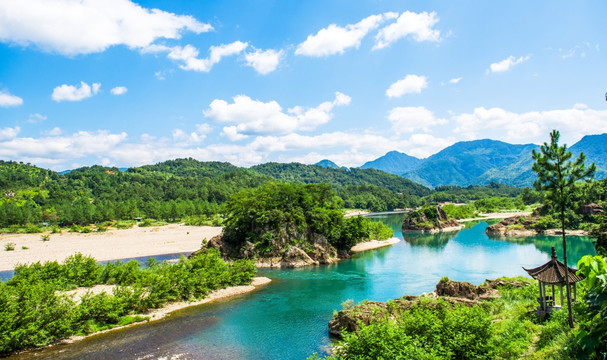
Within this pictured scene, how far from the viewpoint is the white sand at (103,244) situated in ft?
210

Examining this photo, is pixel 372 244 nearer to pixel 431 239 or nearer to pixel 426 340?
pixel 431 239

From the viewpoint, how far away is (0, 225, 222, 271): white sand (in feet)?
210

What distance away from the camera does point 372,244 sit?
76.3 meters

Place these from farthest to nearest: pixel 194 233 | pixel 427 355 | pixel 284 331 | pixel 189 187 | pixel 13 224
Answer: pixel 189 187 < pixel 13 224 < pixel 194 233 < pixel 284 331 < pixel 427 355

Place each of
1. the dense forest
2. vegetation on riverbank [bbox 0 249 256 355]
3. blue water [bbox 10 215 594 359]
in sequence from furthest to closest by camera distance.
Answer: the dense forest, blue water [bbox 10 215 594 359], vegetation on riverbank [bbox 0 249 256 355]

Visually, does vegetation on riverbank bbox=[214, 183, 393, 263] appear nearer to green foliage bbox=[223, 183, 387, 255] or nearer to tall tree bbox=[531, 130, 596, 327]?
green foliage bbox=[223, 183, 387, 255]

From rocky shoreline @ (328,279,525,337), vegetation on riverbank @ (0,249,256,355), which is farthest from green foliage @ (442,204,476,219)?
vegetation on riverbank @ (0,249,256,355)

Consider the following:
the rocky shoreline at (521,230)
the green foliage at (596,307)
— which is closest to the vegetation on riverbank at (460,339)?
the green foliage at (596,307)

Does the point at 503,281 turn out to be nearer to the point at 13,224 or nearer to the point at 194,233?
the point at 194,233

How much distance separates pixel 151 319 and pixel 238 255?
25.9 m

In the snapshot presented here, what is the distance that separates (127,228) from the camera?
111 metres

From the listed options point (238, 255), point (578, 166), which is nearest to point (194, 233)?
point (238, 255)

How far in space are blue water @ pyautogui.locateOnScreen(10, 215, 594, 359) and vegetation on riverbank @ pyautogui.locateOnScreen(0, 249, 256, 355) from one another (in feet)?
5.33

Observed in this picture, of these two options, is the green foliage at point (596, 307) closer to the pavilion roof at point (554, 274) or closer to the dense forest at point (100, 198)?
the pavilion roof at point (554, 274)
